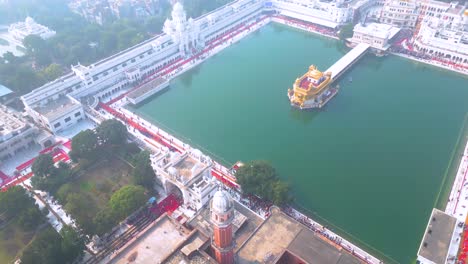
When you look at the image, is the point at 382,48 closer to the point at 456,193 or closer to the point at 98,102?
the point at 456,193

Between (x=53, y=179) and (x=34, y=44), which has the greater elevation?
(x=34, y=44)

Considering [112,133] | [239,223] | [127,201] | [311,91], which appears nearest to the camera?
[239,223]

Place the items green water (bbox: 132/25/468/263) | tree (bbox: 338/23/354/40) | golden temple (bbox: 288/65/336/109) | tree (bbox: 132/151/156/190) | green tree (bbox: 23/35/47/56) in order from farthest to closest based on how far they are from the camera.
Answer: tree (bbox: 338/23/354/40) < green tree (bbox: 23/35/47/56) < golden temple (bbox: 288/65/336/109) < tree (bbox: 132/151/156/190) < green water (bbox: 132/25/468/263)

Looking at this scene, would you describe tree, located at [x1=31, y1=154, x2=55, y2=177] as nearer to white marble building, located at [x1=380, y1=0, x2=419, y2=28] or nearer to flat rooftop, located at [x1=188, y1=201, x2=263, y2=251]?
flat rooftop, located at [x1=188, y1=201, x2=263, y2=251]

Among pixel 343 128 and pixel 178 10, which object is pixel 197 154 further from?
pixel 178 10

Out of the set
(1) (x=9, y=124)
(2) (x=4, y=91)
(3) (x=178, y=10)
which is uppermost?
(3) (x=178, y=10)


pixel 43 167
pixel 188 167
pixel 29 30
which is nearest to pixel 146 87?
pixel 43 167

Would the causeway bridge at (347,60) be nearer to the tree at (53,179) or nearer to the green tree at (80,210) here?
the green tree at (80,210)

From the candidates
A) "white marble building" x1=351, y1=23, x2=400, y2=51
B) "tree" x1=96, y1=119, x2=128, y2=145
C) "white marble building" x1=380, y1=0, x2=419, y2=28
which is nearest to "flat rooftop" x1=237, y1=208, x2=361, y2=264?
"tree" x1=96, y1=119, x2=128, y2=145
